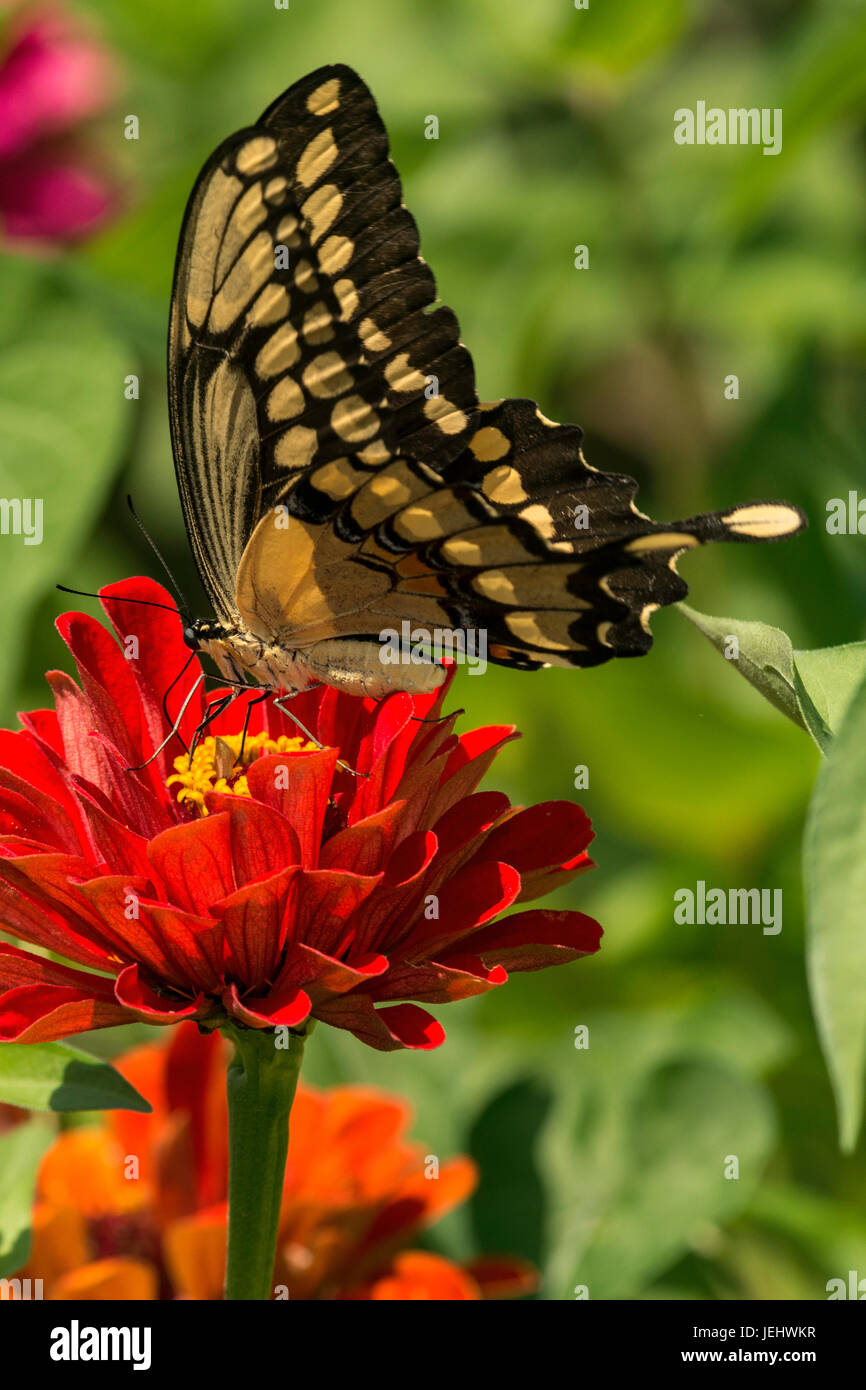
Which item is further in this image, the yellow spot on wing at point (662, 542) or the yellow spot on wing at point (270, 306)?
the yellow spot on wing at point (270, 306)

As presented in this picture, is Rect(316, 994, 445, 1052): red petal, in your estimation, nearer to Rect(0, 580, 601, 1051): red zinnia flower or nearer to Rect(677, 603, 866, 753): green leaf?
Rect(0, 580, 601, 1051): red zinnia flower

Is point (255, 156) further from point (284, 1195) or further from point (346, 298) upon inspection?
point (284, 1195)

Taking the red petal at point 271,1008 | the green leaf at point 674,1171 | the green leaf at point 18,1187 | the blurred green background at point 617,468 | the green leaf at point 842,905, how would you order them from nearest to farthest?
1. the green leaf at point 842,905
2. the red petal at point 271,1008
3. the green leaf at point 18,1187
4. the green leaf at point 674,1171
5. the blurred green background at point 617,468

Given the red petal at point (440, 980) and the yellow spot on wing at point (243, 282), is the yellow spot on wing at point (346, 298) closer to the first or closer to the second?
the yellow spot on wing at point (243, 282)

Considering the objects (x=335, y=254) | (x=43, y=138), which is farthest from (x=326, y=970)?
(x=43, y=138)

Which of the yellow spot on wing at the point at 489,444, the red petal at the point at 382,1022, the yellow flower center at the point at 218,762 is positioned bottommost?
the red petal at the point at 382,1022

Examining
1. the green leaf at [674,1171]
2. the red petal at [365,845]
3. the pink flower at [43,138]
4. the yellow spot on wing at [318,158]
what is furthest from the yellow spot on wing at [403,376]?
the pink flower at [43,138]

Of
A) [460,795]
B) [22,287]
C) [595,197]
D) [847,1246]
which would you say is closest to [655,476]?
[595,197]
